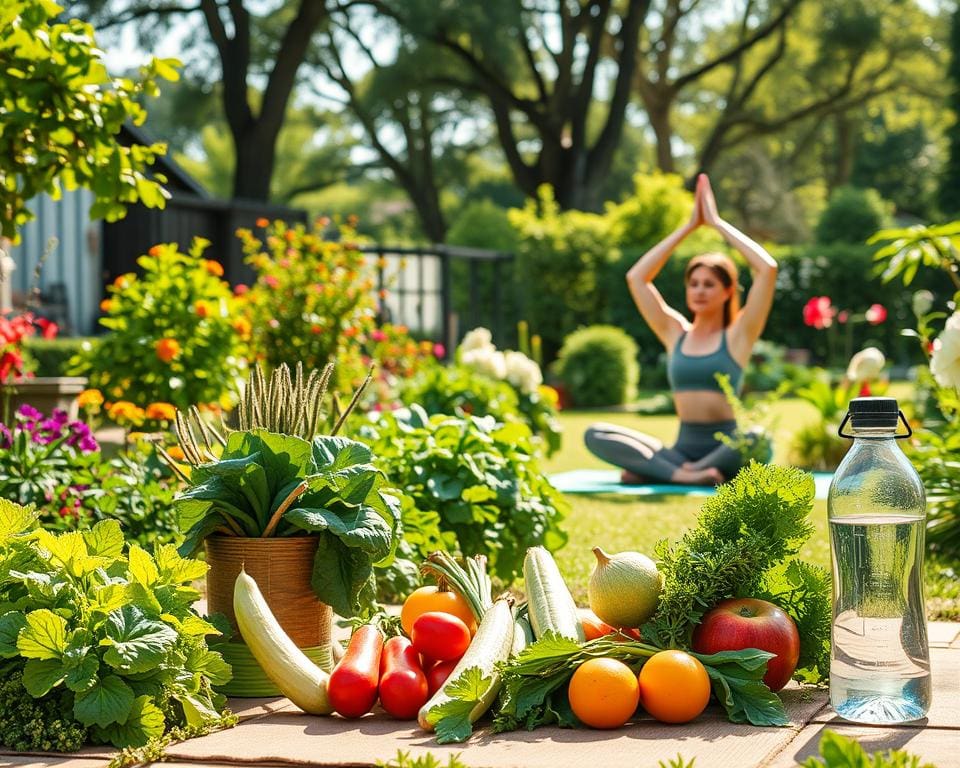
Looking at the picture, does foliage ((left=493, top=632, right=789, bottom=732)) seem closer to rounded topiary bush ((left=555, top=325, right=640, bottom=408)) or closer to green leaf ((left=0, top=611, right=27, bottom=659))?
green leaf ((left=0, top=611, right=27, bottom=659))

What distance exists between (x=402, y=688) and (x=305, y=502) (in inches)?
22.8

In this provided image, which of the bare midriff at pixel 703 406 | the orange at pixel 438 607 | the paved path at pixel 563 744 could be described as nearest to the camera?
the paved path at pixel 563 744

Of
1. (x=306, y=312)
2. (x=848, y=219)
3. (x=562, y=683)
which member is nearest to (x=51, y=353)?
(x=306, y=312)

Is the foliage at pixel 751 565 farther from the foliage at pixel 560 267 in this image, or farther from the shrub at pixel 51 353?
the foliage at pixel 560 267

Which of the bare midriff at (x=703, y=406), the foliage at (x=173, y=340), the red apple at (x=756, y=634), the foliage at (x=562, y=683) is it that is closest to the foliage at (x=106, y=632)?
the foliage at (x=562, y=683)

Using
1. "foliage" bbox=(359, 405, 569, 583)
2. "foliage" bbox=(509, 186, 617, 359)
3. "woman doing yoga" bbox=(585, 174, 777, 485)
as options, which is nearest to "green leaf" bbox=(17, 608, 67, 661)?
"foliage" bbox=(359, 405, 569, 583)

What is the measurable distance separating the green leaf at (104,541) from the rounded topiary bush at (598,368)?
13185 mm

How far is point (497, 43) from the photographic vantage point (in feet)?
80.4

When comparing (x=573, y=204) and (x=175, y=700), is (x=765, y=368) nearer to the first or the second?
(x=573, y=204)

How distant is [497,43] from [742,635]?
73.7ft

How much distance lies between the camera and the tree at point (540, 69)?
2383 cm

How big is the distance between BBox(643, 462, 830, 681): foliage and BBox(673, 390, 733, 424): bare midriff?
5141 mm

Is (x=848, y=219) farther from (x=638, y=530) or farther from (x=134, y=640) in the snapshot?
(x=134, y=640)

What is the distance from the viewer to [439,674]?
3.24 metres
